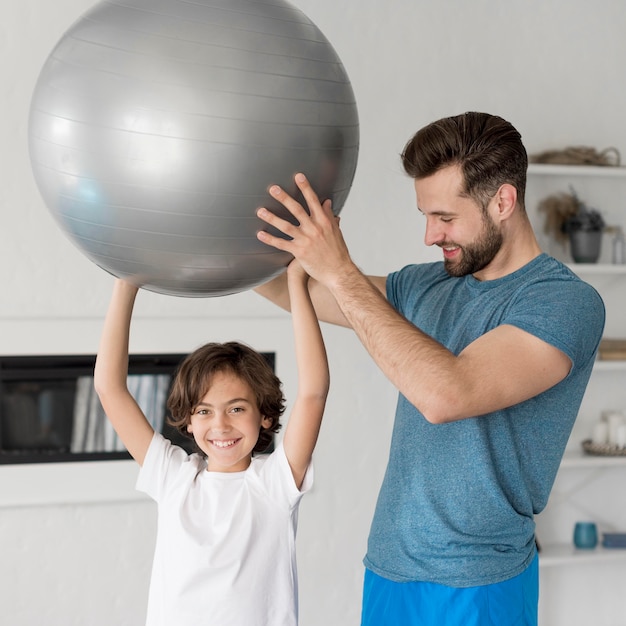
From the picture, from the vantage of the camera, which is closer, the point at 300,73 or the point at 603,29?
the point at 300,73

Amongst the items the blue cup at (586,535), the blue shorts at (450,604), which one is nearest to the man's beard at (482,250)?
the blue shorts at (450,604)

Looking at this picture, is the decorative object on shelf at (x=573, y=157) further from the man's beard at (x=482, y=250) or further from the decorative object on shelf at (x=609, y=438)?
the man's beard at (x=482, y=250)

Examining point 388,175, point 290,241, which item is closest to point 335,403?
point 388,175

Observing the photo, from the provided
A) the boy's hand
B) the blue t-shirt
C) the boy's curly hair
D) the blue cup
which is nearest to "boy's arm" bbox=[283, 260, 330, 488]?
the boy's hand

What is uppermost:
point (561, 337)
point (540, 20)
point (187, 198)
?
point (540, 20)

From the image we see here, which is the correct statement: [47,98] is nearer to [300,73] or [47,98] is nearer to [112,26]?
[112,26]

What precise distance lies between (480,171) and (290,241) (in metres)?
0.51

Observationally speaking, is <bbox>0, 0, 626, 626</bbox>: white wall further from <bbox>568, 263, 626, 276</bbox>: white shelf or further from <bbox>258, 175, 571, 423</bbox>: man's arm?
<bbox>258, 175, 571, 423</bbox>: man's arm

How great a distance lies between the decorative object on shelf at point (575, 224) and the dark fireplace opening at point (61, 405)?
1.42 metres

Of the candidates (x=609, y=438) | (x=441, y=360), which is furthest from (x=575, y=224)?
(x=441, y=360)

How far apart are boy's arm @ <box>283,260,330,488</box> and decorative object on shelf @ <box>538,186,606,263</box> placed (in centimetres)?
204

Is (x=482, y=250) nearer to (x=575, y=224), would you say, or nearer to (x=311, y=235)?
(x=311, y=235)

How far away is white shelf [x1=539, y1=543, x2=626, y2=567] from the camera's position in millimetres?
3283

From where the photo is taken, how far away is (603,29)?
3.56m
